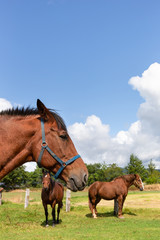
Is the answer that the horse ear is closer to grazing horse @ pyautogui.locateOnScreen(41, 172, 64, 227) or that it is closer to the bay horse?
the bay horse

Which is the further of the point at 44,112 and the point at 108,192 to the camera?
the point at 108,192

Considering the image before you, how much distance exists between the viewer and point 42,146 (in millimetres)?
2613

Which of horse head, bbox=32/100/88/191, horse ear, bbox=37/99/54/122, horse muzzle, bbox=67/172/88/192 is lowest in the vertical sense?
horse muzzle, bbox=67/172/88/192

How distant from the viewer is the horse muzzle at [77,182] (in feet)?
8.15

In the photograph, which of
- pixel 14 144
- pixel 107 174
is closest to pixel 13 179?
pixel 107 174

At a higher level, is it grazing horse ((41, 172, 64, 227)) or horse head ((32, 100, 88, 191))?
horse head ((32, 100, 88, 191))

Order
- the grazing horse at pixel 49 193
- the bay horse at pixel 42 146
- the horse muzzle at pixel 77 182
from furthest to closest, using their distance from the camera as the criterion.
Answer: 1. the grazing horse at pixel 49 193
2. the bay horse at pixel 42 146
3. the horse muzzle at pixel 77 182

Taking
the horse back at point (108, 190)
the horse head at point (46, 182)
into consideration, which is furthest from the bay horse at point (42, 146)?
the horse back at point (108, 190)

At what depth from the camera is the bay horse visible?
2.61 m

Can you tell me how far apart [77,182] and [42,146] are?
0.61 metres

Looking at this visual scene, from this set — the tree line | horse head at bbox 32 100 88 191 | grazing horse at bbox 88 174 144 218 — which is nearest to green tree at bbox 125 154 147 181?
the tree line

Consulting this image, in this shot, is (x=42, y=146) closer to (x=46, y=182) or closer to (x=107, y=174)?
(x=46, y=182)

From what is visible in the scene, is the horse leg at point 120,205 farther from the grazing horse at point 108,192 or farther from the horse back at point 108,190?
the horse back at point 108,190

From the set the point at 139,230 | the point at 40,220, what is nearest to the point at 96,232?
the point at 139,230
